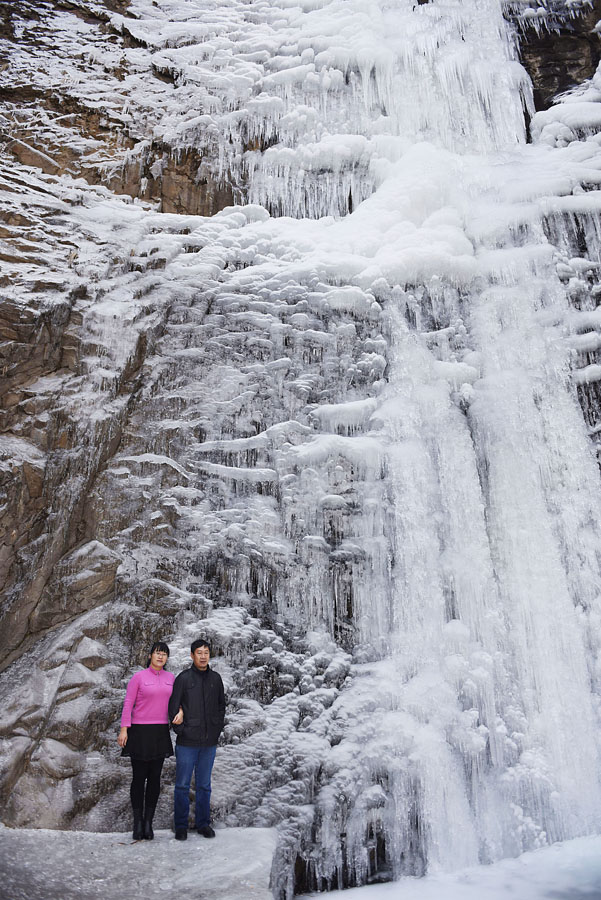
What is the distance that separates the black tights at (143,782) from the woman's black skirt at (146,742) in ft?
0.12

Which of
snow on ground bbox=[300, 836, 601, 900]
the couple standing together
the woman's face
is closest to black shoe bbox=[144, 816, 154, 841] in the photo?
the couple standing together

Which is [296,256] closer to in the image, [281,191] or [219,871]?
[281,191]

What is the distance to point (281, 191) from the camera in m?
6.96

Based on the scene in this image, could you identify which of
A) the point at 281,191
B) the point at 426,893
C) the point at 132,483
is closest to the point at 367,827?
the point at 426,893

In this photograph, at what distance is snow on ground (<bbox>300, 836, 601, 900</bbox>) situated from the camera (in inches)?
130

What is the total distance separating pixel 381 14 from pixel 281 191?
294cm

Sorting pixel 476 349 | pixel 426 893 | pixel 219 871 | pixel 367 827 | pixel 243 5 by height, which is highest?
pixel 243 5

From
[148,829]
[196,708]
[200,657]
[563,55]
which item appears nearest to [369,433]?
[200,657]

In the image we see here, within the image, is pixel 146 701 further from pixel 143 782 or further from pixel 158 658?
pixel 143 782

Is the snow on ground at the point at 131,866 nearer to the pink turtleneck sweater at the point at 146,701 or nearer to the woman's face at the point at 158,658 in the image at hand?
the pink turtleneck sweater at the point at 146,701

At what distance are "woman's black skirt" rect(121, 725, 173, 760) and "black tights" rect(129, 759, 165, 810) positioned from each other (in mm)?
36

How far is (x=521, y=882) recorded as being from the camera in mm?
3492

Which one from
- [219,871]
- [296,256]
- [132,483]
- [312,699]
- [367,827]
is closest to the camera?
[219,871]

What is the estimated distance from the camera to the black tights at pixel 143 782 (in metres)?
3.16
